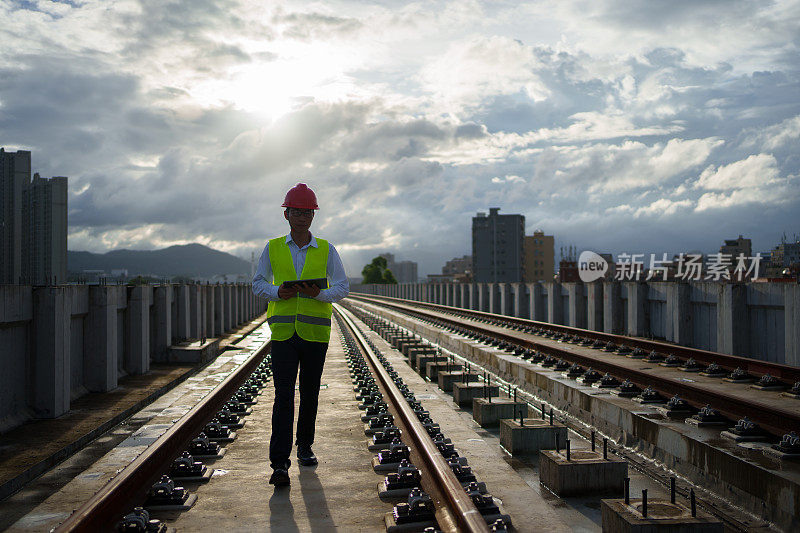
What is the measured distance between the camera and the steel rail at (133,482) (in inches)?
132

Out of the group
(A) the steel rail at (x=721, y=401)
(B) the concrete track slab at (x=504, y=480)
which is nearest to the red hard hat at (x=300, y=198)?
(B) the concrete track slab at (x=504, y=480)

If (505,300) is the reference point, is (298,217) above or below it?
above

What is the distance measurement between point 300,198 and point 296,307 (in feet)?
2.72

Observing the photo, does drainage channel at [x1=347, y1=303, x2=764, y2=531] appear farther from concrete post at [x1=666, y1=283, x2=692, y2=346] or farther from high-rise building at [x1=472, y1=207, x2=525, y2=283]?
high-rise building at [x1=472, y1=207, x2=525, y2=283]

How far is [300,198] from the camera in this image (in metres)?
4.91

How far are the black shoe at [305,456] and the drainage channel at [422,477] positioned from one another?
1.65 ft

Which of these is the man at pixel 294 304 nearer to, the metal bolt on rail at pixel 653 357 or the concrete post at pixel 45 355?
the concrete post at pixel 45 355

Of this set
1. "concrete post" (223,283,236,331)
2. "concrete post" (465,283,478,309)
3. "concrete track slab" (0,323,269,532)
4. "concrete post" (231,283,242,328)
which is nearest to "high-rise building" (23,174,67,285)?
"concrete track slab" (0,323,269,532)

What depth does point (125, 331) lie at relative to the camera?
38.8 ft

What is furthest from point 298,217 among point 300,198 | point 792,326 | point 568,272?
point 568,272

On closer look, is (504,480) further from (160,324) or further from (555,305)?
(555,305)

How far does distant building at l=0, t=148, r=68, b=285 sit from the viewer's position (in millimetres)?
13734

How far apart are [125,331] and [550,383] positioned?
7.68 meters

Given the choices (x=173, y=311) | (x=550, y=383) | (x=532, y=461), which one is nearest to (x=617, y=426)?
(x=532, y=461)
